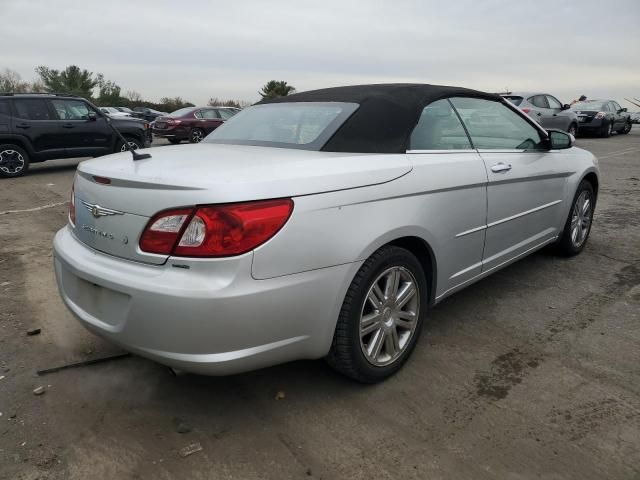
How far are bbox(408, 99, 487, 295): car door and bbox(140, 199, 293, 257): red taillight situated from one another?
3.02 ft

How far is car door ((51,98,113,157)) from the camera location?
424 inches

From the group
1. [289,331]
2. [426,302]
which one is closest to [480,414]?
[426,302]

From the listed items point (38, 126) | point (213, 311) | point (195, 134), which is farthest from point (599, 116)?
point (213, 311)

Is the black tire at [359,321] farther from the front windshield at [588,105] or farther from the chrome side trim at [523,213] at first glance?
the front windshield at [588,105]

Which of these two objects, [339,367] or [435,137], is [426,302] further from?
[435,137]

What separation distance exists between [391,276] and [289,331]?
66 cm

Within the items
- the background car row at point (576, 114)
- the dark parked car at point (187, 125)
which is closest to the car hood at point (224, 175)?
the background car row at point (576, 114)

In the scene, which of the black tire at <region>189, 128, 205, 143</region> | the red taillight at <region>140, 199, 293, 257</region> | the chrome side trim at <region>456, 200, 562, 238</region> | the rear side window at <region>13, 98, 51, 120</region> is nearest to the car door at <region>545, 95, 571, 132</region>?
the black tire at <region>189, 128, 205, 143</region>

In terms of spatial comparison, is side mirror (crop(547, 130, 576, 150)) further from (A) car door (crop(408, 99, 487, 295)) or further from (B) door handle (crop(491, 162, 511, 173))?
(A) car door (crop(408, 99, 487, 295))

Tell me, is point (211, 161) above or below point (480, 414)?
above

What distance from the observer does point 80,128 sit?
11.0 metres

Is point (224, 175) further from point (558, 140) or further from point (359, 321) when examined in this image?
point (558, 140)

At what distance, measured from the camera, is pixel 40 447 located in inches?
86.0

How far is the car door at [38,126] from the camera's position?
10273 mm
